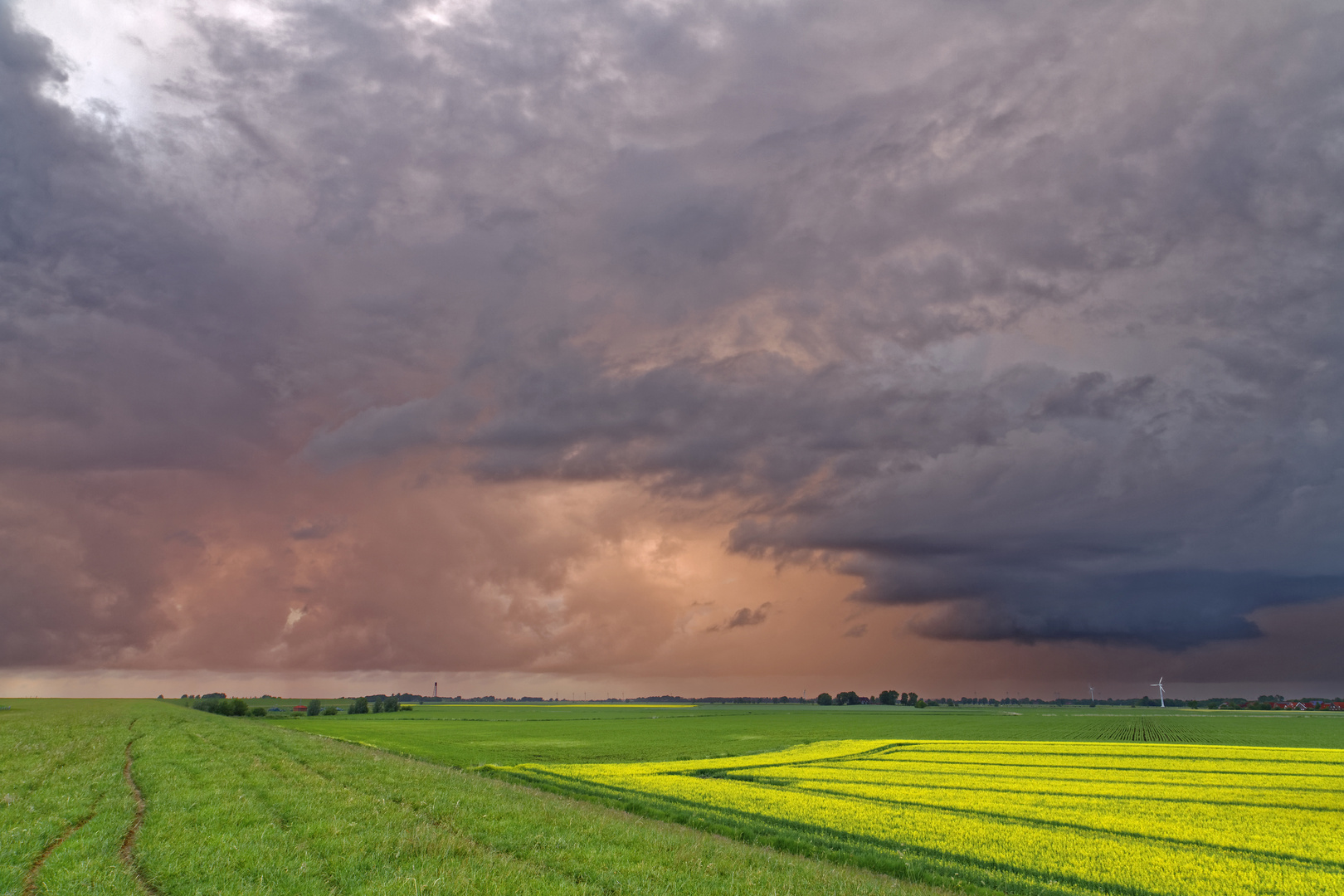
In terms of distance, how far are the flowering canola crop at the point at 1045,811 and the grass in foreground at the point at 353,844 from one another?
4319 mm

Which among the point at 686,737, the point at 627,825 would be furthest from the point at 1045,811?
the point at 686,737

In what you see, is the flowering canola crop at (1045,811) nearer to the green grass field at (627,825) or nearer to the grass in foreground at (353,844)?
the green grass field at (627,825)

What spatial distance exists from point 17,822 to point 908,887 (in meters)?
27.5

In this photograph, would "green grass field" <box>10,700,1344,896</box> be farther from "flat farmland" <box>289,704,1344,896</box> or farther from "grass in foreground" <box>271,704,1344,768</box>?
"grass in foreground" <box>271,704,1344,768</box>

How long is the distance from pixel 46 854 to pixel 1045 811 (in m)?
36.6

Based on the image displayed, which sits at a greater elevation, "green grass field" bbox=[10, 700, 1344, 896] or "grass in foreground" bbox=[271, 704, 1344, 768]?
"green grass field" bbox=[10, 700, 1344, 896]

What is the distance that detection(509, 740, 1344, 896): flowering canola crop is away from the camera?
21.8 metres

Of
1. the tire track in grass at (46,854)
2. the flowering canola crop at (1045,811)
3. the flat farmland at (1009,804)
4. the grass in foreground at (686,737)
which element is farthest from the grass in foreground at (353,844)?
the grass in foreground at (686,737)

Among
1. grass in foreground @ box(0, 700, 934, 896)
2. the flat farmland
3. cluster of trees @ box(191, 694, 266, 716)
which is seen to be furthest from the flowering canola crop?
cluster of trees @ box(191, 694, 266, 716)

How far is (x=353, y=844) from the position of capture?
19.3 meters

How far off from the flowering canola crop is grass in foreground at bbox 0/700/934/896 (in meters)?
4.32

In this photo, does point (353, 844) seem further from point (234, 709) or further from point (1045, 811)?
point (234, 709)

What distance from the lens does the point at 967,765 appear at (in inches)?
2140

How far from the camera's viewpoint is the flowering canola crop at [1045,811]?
71.4 feet
